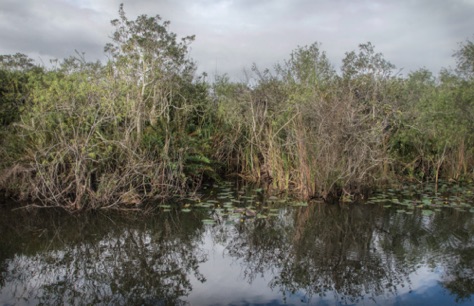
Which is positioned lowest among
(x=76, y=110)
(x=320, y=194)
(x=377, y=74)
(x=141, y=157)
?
(x=320, y=194)

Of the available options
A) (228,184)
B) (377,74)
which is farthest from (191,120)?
(377,74)

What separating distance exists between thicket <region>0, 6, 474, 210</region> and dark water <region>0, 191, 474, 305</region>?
48.7 inches

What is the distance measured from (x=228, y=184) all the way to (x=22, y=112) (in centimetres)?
640

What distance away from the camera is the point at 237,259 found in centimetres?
589

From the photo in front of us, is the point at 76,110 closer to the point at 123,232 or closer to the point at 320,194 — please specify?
the point at 123,232

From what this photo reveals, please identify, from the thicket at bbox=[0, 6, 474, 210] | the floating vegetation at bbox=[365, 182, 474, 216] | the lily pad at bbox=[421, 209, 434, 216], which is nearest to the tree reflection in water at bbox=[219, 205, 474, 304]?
the lily pad at bbox=[421, 209, 434, 216]

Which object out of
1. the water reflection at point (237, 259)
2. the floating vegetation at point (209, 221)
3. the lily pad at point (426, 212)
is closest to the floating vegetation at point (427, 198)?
the lily pad at point (426, 212)

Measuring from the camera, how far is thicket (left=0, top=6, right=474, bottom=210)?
8969mm

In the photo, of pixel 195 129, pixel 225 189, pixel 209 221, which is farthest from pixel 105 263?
pixel 195 129

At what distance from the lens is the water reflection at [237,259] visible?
459 cm

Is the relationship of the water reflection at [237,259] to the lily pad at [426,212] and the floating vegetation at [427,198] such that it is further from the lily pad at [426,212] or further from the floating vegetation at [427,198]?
the floating vegetation at [427,198]

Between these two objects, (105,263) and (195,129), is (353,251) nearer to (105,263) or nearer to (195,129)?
(105,263)

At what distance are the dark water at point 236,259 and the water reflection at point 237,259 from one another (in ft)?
0.05

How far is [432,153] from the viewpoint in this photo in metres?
14.3
